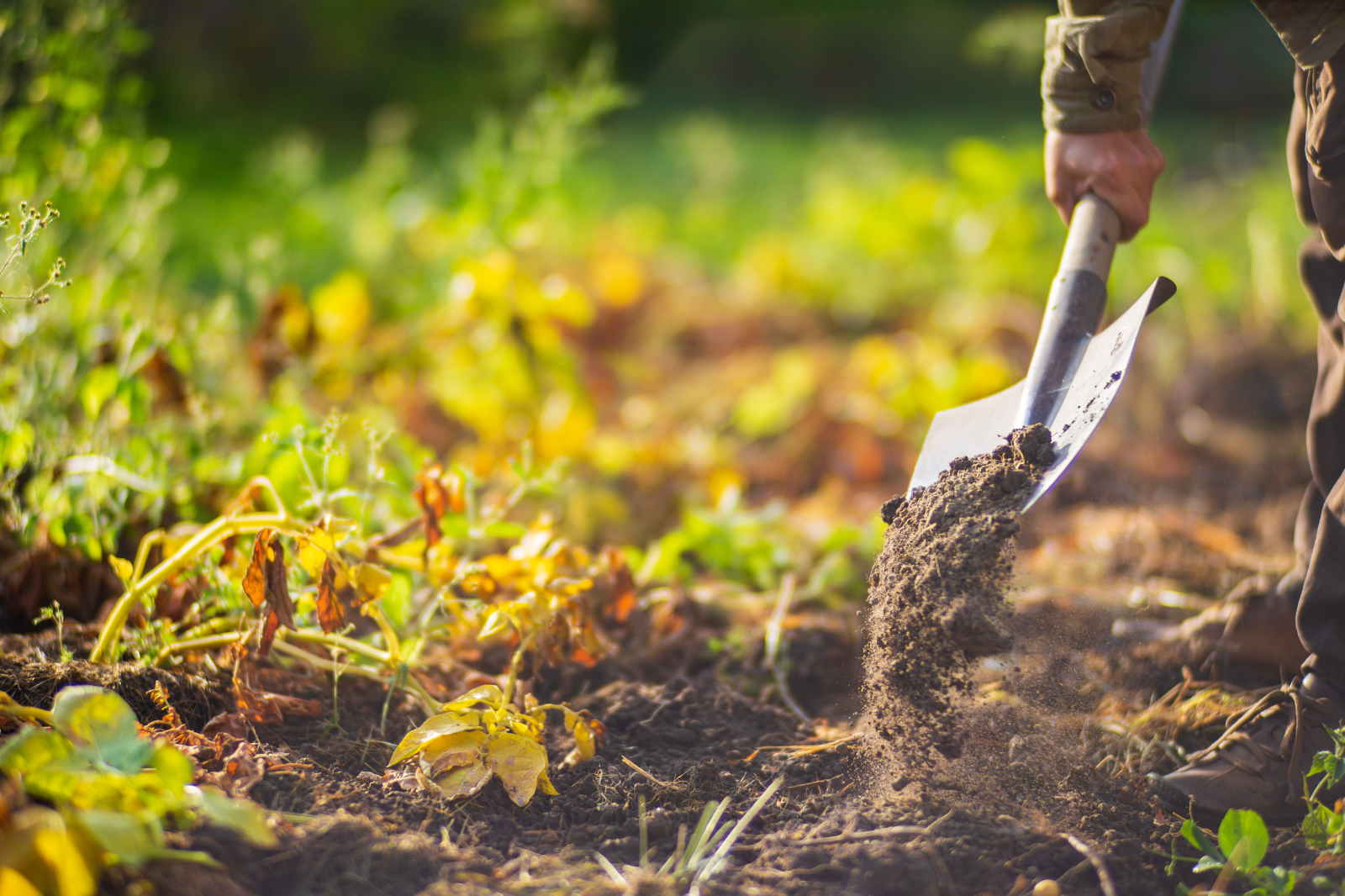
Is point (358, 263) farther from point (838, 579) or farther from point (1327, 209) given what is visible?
point (1327, 209)

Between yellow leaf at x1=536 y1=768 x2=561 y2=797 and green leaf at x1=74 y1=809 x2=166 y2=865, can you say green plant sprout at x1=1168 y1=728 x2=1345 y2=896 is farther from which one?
green leaf at x1=74 y1=809 x2=166 y2=865

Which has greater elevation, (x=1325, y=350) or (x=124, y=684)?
(x=1325, y=350)

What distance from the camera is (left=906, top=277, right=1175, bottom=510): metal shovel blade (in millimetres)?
1263

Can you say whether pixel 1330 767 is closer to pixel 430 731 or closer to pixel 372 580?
pixel 430 731

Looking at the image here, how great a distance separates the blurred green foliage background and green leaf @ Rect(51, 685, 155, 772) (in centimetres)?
45

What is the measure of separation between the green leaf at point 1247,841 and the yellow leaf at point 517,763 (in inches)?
33.5

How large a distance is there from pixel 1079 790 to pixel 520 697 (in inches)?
33.5

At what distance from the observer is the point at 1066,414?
Result: 134cm

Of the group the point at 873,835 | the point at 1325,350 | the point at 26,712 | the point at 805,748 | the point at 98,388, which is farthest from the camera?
the point at 98,388

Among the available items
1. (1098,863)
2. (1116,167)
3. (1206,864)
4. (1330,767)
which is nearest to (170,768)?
(1098,863)

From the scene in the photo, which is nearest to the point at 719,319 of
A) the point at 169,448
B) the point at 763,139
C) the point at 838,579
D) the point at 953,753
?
the point at 838,579

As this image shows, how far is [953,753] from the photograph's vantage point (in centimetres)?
125

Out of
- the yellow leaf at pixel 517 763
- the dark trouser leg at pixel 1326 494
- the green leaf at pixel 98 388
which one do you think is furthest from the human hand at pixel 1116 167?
the green leaf at pixel 98 388

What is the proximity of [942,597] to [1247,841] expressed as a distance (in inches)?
17.4
